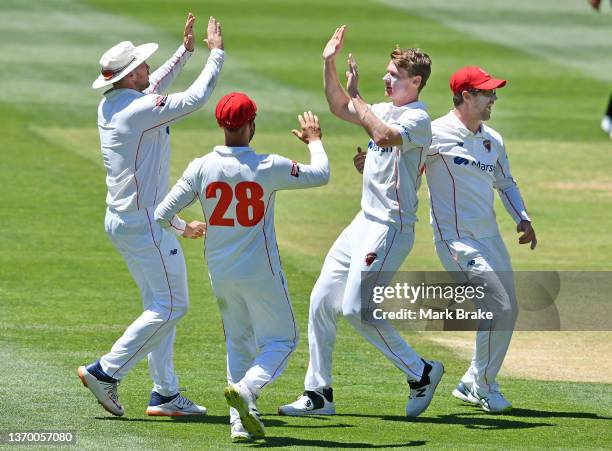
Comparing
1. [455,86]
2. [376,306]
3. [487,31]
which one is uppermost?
[455,86]

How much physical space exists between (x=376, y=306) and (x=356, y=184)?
10367mm

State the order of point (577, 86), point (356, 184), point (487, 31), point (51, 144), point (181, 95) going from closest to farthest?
point (181, 95)
point (356, 184)
point (51, 144)
point (577, 86)
point (487, 31)

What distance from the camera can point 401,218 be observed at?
960 centimetres

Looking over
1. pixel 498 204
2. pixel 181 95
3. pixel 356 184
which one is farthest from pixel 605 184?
pixel 181 95

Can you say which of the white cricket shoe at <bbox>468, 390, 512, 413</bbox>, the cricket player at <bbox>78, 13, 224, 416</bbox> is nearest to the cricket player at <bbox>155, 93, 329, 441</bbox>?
the cricket player at <bbox>78, 13, 224, 416</bbox>

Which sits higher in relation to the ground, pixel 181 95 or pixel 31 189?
pixel 181 95

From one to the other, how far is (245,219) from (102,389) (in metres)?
1.50

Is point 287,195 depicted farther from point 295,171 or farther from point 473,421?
point 295,171

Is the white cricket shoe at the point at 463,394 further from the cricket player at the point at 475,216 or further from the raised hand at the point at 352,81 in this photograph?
the raised hand at the point at 352,81

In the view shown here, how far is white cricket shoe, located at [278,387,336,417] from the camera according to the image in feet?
32.0

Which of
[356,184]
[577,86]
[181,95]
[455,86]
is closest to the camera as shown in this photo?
[181,95]

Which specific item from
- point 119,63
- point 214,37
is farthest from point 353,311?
point 119,63

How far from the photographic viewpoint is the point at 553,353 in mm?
12328

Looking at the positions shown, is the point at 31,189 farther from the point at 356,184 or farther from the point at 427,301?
the point at 427,301
